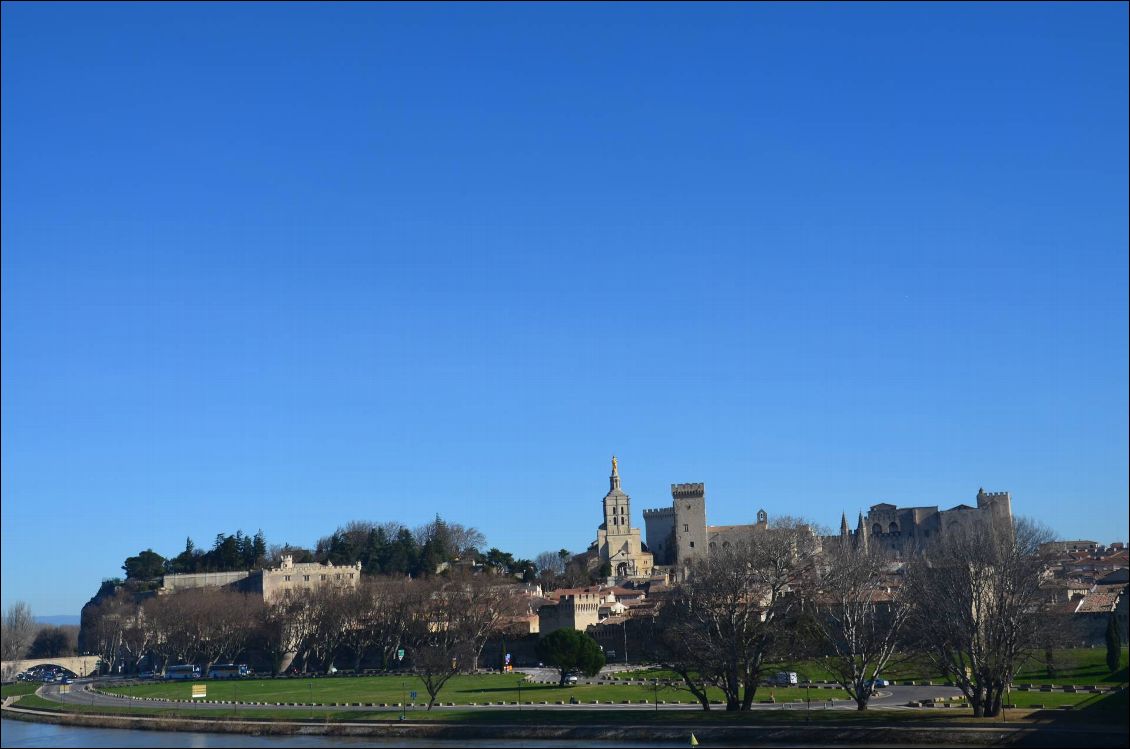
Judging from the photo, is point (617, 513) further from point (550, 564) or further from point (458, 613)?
point (458, 613)

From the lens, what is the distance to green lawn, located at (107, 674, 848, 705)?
2327 inches

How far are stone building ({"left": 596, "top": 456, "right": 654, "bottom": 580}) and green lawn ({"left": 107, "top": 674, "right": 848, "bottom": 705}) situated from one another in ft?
171

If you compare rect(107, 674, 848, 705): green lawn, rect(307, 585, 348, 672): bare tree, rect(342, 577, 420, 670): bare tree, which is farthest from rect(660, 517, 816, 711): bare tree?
rect(307, 585, 348, 672): bare tree

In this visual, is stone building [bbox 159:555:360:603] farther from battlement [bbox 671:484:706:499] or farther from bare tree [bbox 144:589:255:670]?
A: battlement [bbox 671:484:706:499]

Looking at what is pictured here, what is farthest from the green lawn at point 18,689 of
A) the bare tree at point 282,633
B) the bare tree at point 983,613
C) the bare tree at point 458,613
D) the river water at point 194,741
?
the bare tree at point 983,613

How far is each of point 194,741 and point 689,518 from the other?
3202 inches

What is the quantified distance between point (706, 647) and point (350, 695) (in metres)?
23.9

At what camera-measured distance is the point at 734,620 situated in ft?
173

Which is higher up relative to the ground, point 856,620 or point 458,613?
point 458,613

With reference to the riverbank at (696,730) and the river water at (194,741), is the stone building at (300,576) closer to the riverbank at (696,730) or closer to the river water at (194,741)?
the river water at (194,741)

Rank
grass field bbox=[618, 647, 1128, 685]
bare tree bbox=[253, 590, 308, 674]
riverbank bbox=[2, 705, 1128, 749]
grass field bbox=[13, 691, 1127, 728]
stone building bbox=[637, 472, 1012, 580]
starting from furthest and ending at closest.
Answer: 1. stone building bbox=[637, 472, 1012, 580]
2. bare tree bbox=[253, 590, 308, 674]
3. grass field bbox=[618, 647, 1128, 685]
4. grass field bbox=[13, 691, 1127, 728]
5. riverbank bbox=[2, 705, 1128, 749]

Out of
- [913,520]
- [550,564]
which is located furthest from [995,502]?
[550,564]

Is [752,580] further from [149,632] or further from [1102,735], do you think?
[149,632]

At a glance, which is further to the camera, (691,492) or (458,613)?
(691,492)
